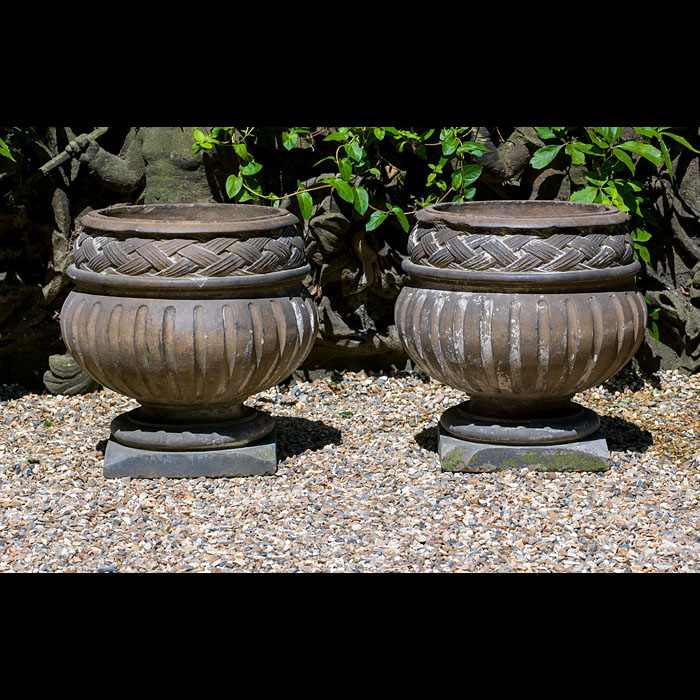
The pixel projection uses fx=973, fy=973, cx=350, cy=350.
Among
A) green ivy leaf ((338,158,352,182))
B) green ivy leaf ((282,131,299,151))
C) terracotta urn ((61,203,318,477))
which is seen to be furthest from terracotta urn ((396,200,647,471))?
green ivy leaf ((282,131,299,151))

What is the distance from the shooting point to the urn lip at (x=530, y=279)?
3.62 meters

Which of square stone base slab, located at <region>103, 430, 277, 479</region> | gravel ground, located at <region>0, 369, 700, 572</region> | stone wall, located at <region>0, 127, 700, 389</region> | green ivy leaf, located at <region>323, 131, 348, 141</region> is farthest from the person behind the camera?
stone wall, located at <region>0, 127, 700, 389</region>

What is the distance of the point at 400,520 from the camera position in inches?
138

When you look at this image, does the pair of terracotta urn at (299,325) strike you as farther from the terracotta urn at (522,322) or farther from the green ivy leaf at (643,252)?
the green ivy leaf at (643,252)

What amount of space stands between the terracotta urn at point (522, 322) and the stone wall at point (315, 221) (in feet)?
3.93

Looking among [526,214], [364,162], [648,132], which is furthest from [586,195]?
[364,162]

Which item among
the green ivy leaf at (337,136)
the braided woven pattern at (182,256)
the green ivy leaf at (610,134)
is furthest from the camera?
the green ivy leaf at (337,136)

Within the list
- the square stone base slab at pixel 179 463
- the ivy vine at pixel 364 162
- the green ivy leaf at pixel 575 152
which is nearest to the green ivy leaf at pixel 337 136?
the ivy vine at pixel 364 162

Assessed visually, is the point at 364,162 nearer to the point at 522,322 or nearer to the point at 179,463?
the point at 522,322

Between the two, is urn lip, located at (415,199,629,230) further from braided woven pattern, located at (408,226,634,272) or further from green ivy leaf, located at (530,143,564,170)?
green ivy leaf, located at (530,143,564,170)

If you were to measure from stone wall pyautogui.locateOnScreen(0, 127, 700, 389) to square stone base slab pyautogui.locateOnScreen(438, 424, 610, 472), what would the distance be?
143cm

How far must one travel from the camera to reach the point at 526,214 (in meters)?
4.26

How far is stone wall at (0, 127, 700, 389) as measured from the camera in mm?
4977

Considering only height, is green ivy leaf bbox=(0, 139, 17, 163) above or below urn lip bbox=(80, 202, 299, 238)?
above
